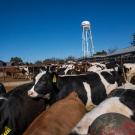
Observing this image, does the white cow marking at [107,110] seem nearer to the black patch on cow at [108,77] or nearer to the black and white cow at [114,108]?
the black and white cow at [114,108]

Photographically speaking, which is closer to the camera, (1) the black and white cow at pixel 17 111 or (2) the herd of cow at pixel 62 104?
(2) the herd of cow at pixel 62 104

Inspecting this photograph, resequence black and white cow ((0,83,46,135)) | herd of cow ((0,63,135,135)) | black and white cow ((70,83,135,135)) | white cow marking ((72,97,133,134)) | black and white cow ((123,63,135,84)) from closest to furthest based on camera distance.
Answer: black and white cow ((70,83,135,135)) < white cow marking ((72,97,133,134)) < herd of cow ((0,63,135,135)) < black and white cow ((0,83,46,135)) < black and white cow ((123,63,135,84))

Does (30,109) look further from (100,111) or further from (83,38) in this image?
(83,38)

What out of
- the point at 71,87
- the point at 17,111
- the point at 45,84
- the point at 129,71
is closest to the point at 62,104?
the point at 17,111

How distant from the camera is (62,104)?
Result: 5.41 meters

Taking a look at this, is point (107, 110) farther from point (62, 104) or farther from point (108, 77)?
point (108, 77)

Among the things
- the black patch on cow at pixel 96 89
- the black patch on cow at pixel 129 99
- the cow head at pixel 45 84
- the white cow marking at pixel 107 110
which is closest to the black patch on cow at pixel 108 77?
the black patch on cow at pixel 96 89

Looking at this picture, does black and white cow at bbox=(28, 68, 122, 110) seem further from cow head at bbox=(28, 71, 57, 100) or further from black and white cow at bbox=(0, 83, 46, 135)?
black and white cow at bbox=(0, 83, 46, 135)

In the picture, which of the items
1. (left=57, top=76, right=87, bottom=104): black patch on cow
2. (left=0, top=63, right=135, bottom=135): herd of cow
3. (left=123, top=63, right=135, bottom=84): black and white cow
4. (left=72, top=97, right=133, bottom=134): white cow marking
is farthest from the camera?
(left=123, top=63, right=135, bottom=84): black and white cow

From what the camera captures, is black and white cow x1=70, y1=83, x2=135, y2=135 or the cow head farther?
the cow head

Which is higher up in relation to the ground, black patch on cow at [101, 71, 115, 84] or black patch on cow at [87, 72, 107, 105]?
black patch on cow at [101, 71, 115, 84]

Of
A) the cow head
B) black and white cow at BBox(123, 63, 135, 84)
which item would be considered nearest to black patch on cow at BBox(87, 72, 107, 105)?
the cow head

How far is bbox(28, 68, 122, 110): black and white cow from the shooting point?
7.41 metres

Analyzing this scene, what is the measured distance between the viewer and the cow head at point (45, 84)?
723 centimetres
